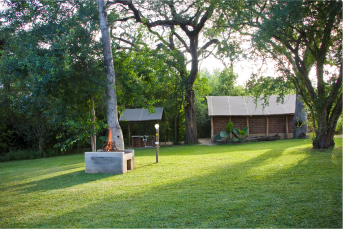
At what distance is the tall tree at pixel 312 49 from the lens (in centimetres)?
955

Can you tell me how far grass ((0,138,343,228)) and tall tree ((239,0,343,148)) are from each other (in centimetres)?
387

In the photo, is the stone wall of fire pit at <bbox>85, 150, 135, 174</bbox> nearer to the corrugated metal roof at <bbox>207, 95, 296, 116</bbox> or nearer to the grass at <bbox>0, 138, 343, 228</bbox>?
the grass at <bbox>0, 138, 343, 228</bbox>

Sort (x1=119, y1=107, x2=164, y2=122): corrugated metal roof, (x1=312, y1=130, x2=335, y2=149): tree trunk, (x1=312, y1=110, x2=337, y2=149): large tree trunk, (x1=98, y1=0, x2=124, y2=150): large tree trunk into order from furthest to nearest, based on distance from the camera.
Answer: (x1=119, y1=107, x2=164, y2=122): corrugated metal roof < (x1=312, y1=130, x2=335, y2=149): tree trunk < (x1=312, y1=110, x2=337, y2=149): large tree trunk < (x1=98, y1=0, x2=124, y2=150): large tree trunk

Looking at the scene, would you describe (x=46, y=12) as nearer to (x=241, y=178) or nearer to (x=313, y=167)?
(x=241, y=178)

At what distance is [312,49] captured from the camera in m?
11.2

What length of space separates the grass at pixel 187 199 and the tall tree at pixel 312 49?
12.7 feet

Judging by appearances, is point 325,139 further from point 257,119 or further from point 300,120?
point 257,119

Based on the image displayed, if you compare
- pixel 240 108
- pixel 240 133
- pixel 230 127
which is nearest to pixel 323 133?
pixel 240 133

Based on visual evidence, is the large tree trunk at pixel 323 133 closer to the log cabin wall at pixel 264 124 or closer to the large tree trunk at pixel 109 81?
the large tree trunk at pixel 109 81

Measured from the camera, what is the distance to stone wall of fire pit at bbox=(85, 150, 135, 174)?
328 inches

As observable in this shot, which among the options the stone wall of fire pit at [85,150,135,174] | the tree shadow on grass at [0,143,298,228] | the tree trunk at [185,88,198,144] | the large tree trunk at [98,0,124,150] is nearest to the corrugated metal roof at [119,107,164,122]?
the tree trunk at [185,88,198,144]

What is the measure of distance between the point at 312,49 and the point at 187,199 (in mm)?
9180

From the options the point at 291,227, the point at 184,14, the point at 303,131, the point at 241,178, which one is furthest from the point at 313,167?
the point at 303,131

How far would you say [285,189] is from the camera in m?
5.26
